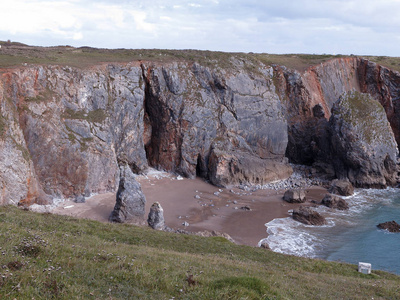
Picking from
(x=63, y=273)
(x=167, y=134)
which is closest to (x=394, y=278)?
(x=63, y=273)

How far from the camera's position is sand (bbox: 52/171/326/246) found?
2838 cm

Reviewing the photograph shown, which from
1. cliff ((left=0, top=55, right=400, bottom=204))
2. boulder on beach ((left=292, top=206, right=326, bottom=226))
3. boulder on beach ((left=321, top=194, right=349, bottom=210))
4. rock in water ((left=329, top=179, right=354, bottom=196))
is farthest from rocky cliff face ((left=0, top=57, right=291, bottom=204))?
boulder on beach ((left=292, top=206, right=326, bottom=226))

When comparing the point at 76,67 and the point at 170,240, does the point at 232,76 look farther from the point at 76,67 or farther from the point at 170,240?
the point at 170,240

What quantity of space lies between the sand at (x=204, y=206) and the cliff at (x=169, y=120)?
74.4 inches

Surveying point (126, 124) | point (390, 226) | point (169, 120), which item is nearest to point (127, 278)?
point (390, 226)

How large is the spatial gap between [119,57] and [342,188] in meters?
29.3

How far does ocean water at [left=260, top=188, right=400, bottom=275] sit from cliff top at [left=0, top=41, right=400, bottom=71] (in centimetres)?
2368

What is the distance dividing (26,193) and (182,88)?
22438 millimetres

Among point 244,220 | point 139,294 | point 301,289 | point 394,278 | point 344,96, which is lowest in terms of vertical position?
point 244,220

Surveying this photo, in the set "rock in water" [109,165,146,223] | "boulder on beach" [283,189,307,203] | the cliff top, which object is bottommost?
"boulder on beach" [283,189,307,203]

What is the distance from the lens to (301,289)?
1164cm

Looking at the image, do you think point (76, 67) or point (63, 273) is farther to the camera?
point (76, 67)

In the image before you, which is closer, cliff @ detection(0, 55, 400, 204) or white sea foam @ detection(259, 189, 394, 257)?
white sea foam @ detection(259, 189, 394, 257)

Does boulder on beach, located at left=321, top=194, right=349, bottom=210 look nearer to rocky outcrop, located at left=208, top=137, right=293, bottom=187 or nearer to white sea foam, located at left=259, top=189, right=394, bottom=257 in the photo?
white sea foam, located at left=259, top=189, right=394, bottom=257
